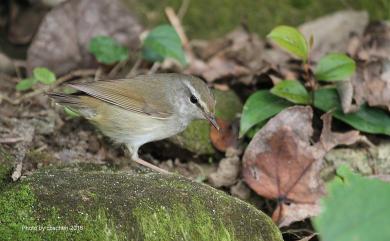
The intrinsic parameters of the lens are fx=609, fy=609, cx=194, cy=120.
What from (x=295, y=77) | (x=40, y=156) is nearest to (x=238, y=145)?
(x=295, y=77)

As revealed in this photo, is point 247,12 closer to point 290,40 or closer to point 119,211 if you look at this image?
point 290,40

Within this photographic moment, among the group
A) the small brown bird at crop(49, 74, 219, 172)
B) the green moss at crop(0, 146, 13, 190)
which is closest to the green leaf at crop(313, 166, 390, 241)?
the green moss at crop(0, 146, 13, 190)

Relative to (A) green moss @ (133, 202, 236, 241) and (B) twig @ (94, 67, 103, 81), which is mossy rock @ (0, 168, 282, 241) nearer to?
(A) green moss @ (133, 202, 236, 241)

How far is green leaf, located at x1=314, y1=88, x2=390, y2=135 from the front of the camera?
5.00 meters

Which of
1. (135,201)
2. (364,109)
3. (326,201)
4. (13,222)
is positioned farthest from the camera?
(364,109)

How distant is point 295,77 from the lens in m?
5.75

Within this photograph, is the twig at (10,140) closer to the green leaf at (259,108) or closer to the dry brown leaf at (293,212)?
the green leaf at (259,108)

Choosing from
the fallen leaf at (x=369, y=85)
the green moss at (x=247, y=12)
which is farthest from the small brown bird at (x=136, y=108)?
the green moss at (x=247, y=12)

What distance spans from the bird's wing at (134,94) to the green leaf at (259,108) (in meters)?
0.62

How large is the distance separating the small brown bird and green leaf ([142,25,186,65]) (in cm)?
69

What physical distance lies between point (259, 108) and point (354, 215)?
116 inches

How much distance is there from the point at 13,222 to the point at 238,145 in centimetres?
236

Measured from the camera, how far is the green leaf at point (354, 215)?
84.2 inches

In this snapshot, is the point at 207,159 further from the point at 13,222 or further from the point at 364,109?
the point at 13,222
